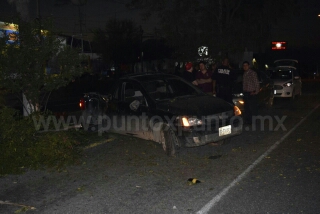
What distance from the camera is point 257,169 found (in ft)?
23.6

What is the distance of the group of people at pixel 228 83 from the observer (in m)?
11.7

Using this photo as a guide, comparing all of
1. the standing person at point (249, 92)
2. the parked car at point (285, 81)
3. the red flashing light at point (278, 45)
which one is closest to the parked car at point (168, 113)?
the standing person at point (249, 92)

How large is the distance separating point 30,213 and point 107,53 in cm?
4937

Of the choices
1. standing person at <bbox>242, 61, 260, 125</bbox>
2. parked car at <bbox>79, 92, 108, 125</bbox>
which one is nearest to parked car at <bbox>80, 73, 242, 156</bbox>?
parked car at <bbox>79, 92, 108, 125</bbox>

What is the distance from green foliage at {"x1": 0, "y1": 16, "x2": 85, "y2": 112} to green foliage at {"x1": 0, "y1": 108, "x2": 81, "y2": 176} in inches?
43.2

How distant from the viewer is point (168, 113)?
27.4ft

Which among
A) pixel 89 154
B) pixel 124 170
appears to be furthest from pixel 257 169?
pixel 89 154

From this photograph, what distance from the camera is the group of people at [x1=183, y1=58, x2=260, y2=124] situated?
11.7m

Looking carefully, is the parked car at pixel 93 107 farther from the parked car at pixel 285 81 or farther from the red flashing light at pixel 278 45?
the red flashing light at pixel 278 45

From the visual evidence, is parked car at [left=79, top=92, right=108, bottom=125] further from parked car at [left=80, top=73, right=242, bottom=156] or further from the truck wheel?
the truck wheel

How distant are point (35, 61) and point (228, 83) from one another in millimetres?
5402

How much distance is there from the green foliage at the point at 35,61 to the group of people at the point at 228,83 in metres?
3.99

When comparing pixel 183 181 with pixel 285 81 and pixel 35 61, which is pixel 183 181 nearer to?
pixel 35 61

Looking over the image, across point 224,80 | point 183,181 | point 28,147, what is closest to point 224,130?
point 183,181
